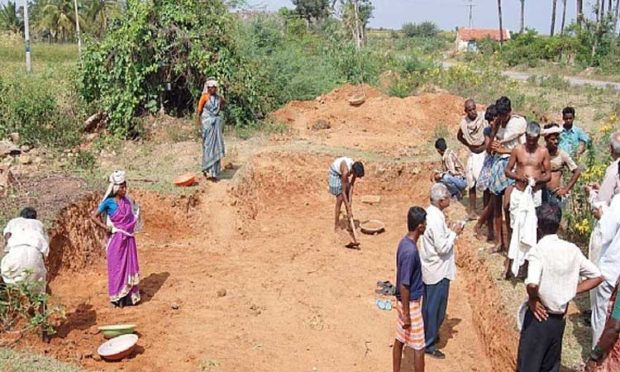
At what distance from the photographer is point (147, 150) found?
37.3ft

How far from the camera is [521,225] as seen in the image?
566cm

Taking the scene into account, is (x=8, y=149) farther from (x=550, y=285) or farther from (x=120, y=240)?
(x=550, y=285)

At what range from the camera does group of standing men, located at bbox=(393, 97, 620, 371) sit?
13.5ft

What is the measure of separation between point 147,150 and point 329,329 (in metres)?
6.26

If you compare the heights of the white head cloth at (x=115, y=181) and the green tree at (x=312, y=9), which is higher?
the green tree at (x=312, y=9)

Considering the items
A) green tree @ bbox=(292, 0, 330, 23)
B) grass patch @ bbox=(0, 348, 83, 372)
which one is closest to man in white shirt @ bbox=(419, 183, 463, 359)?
grass patch @ bbox=(0, 348, 83, 372)

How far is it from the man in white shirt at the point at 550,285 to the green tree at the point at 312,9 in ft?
128

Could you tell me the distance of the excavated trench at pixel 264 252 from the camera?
612cm

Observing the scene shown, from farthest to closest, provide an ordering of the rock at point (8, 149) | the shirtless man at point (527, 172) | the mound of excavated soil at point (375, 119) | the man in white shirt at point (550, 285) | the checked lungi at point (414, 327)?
the mound of excavated soil at point (375, 119)
the rock at point (8, 149)
the shirtless man at point (527, 172)
the checked lungi at point (414, 327)
the man in white shirt at point (550, 285)

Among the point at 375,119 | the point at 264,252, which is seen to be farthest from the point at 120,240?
the point at 375,119

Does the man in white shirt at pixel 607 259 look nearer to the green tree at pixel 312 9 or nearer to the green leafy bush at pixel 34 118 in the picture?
the green leafy bush at pixel 34 118

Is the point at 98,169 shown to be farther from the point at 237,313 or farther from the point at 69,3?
the point at 69,3

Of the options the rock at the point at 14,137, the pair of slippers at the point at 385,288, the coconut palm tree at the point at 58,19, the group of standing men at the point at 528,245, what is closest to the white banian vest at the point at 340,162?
the group of standing men at the point at 528,245

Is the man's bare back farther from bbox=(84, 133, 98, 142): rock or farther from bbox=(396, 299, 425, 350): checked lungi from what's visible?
bbox=(84, 133, 98, 142): rock
